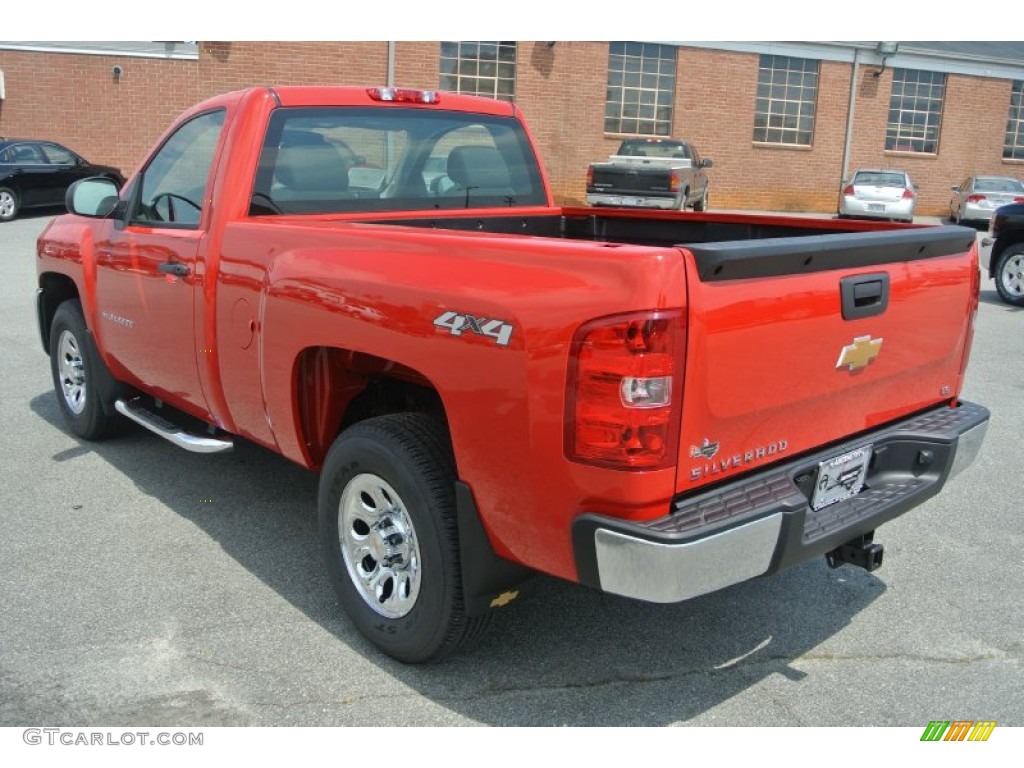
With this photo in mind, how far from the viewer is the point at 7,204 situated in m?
18.1

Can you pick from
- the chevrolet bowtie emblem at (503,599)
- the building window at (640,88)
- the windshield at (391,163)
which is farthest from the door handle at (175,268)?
the building window at (640,88)

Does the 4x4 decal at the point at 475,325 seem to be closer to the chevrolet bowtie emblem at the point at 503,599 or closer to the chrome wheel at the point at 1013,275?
the chevrolet bowtie emblem at the point at 503,599

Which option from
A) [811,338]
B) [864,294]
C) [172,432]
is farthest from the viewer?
[172,432]

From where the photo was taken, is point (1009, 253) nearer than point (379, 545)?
No

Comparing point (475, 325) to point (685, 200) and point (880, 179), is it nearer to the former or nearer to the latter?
point (685, 200)

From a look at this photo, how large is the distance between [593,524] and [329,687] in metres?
1.20

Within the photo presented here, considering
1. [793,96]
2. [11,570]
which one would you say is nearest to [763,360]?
[11,570]

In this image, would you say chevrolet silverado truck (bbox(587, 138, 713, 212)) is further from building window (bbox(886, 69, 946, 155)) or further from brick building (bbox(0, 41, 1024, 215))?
building window (bbox(886, 69, 946, 155))

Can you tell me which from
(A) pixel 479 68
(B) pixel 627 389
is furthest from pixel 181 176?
(A) pixel 479 68

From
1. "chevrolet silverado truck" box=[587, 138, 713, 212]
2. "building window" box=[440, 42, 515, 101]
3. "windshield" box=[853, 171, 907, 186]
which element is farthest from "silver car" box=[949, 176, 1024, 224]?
"building window" box=[440, 42, 515, 101]

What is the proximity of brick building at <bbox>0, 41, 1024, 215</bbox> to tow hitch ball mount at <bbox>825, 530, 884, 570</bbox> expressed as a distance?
20882 mm

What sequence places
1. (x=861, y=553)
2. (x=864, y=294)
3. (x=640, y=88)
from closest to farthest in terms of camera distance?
(x=864, y=294)
(x=861, y=553)
(x=640, y=88)

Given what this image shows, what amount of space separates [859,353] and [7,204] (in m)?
19.0

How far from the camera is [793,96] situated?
26.9 meters
